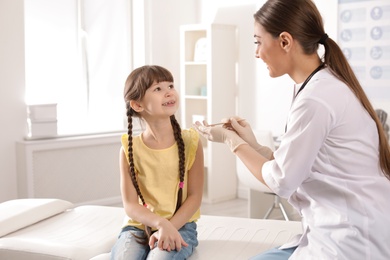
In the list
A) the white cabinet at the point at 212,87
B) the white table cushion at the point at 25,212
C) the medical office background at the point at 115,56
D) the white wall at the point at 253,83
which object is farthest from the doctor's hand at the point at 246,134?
the white cabinet at the point at 212,87

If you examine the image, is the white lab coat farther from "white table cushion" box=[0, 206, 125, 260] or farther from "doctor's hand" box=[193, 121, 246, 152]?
"white table cushion" box=[0, 206, 125, 260]

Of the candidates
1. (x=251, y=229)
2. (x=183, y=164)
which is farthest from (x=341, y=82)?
(x=251, y=229)

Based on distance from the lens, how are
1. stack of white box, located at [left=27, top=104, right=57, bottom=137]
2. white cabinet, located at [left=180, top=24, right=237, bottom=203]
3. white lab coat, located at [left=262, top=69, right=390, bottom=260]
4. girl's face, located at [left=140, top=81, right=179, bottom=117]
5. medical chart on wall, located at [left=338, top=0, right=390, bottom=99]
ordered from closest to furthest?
white lab coat, located at [left=262, top=69, right=390, bottom=260] < girl's face, located at [left=140, top=81, right=179, bottom=117] < medical chart on wall, located at [left=338, top=0, right=390, bottom=99] < stack of white box, located at [left=27, top=104, right=57, bottom=137] < white cabinet, located at [left=180, top=24, right=237, bottom=203]

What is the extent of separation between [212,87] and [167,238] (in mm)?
3179

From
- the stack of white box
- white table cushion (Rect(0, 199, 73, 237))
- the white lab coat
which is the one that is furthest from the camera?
the stack of white box

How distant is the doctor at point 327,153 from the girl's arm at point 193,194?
497 mm

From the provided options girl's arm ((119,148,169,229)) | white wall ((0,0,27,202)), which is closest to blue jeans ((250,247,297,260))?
girl's arm ((119,148,169,229))

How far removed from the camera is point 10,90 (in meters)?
4.32

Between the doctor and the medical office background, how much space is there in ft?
9.06

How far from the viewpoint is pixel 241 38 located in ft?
16.9

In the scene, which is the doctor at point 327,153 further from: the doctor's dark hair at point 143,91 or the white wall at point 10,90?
the white wall at point 10,90

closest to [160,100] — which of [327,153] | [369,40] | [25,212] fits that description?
[327,153]

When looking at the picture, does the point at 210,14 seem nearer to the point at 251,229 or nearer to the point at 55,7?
the point at 55,7

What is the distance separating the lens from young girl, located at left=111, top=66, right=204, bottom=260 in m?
2.07
